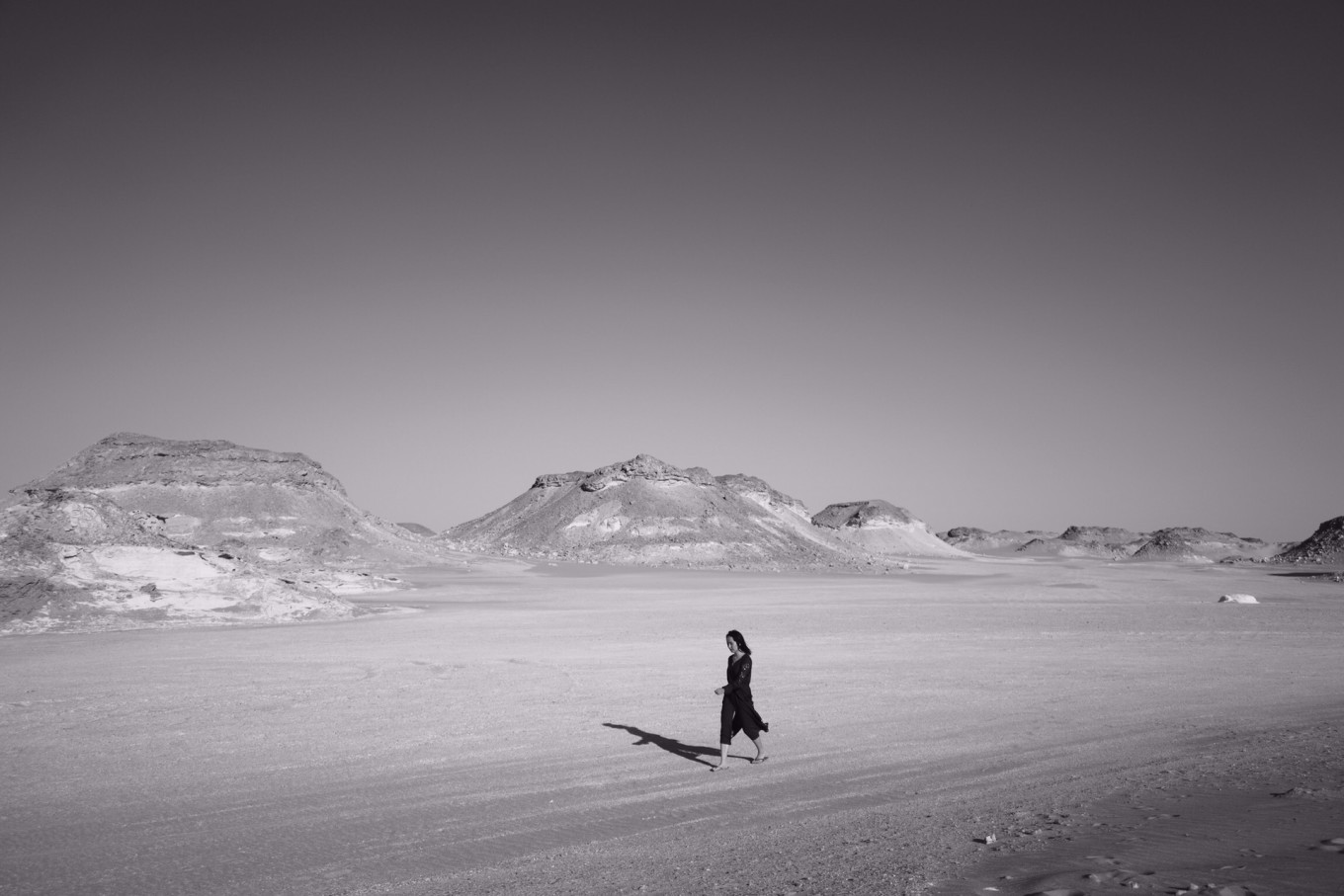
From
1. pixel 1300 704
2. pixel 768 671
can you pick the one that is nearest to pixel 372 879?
pixel 768 671

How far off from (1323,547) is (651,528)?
195ft

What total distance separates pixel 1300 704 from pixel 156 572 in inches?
1181

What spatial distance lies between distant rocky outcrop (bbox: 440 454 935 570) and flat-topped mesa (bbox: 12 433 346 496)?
15007mm

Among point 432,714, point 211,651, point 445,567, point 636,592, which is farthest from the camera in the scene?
point 445,567

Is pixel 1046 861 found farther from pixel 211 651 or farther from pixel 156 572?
pixel 156 572

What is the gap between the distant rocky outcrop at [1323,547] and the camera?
72.8 metres

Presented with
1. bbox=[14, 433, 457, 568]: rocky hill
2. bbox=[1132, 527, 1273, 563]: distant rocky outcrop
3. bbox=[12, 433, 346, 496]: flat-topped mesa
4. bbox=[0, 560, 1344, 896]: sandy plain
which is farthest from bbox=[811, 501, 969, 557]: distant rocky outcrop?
bbox=[0, 560, 1344, 896]: sandy plain

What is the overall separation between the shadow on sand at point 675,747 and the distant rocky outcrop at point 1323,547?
268 feet

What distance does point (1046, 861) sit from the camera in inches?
233

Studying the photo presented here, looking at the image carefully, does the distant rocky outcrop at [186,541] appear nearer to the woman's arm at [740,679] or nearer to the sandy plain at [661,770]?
the sandy plain at [661,770]

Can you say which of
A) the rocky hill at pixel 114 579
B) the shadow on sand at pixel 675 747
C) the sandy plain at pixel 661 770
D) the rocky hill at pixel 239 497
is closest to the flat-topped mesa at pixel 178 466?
the rocky hill at pixel 239 497

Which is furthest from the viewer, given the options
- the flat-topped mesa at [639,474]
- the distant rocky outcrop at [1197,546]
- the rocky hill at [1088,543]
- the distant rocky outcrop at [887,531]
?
the rocky hill at [1088,543]

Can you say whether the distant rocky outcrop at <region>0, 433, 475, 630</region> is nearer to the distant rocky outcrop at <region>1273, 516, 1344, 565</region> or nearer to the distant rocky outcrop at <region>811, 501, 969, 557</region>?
the distant rocky outcrop at <region>811, 501, 969, 557</region>

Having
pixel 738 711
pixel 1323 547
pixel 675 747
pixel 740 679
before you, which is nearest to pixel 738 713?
pixel 738 711
